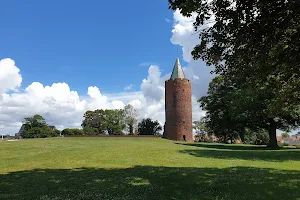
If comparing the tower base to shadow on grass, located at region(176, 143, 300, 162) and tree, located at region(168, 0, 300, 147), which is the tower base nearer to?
shadow on grass, located at region(176, 143, 300, 162)

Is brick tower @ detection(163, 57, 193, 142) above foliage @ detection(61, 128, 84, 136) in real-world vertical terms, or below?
above

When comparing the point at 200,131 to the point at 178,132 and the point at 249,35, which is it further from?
the point at 249,35

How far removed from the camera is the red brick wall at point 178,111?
52312mm

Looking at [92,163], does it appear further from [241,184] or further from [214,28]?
[214,28]

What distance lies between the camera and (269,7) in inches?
356

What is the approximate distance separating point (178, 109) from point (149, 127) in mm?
16189

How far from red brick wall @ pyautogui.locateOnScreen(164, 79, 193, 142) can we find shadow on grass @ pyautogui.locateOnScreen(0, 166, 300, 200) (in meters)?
38.5

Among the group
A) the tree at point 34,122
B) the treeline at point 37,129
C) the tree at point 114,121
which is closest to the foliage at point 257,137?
the tree at point 114,121

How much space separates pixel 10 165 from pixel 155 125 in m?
52.3

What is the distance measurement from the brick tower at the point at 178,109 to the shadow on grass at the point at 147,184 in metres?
38.5

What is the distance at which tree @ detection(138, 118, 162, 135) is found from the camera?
66.6m

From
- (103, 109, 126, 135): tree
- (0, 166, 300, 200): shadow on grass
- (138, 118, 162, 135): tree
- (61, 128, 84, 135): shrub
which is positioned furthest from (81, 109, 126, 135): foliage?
(0, 166, 300, 200): shadow on grass

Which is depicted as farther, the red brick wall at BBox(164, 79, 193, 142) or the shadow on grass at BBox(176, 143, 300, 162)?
the red brick wall at BBox(164, 79, 193, 142)

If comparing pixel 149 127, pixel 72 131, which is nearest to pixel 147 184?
pixel 149 127
